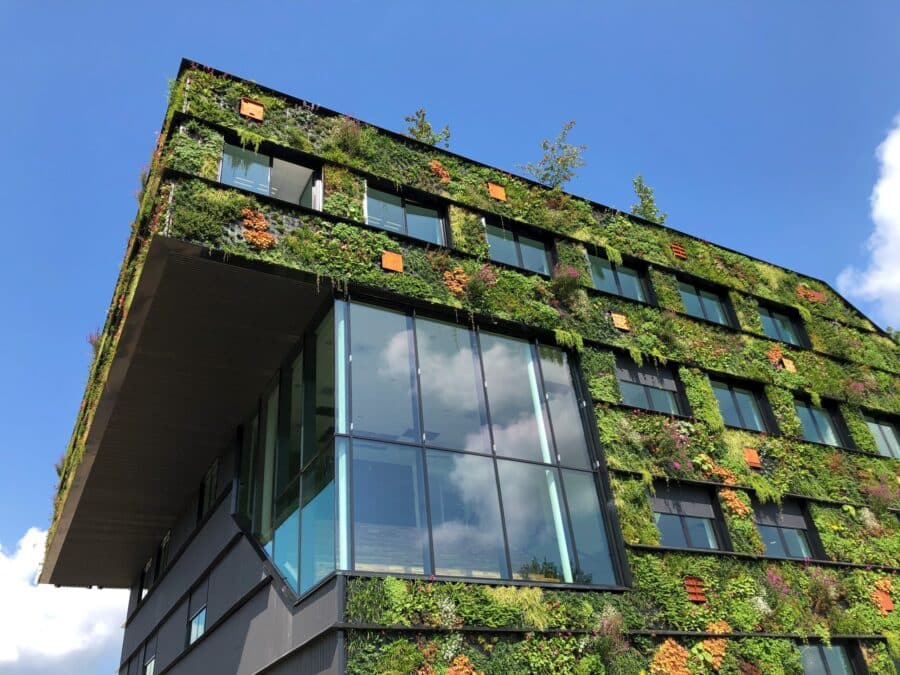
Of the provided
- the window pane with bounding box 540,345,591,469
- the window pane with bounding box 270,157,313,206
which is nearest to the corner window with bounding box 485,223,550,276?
the window pane with bounding box 540,345,591,469

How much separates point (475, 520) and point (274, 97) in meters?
9.29

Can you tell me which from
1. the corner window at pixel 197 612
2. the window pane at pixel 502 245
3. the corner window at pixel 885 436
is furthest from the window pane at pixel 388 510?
the corner window at pixel 885 436

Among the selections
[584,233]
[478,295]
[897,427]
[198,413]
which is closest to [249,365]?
[198,413]

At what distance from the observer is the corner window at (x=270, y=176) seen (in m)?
13.0

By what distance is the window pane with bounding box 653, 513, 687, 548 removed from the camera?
1390 centimetres

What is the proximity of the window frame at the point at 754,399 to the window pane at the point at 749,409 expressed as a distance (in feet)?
0.10

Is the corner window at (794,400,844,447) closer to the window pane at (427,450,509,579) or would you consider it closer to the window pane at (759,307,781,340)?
the window pane at (759,307,781,340)

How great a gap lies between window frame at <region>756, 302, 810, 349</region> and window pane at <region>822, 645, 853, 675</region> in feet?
28.4

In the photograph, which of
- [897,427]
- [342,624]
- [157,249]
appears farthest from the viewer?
[897,427]

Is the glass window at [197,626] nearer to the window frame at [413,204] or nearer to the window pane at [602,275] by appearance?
the window frame at [413,204]

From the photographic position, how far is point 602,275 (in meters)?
17.3

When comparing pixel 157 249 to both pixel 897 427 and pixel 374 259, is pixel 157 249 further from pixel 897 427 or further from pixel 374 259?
pixel 897 427

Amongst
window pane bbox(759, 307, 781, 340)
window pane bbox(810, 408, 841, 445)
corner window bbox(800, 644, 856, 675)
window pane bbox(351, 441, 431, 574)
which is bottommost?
corner window bbox(800, 644, 856, 675)

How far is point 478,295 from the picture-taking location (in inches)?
550
